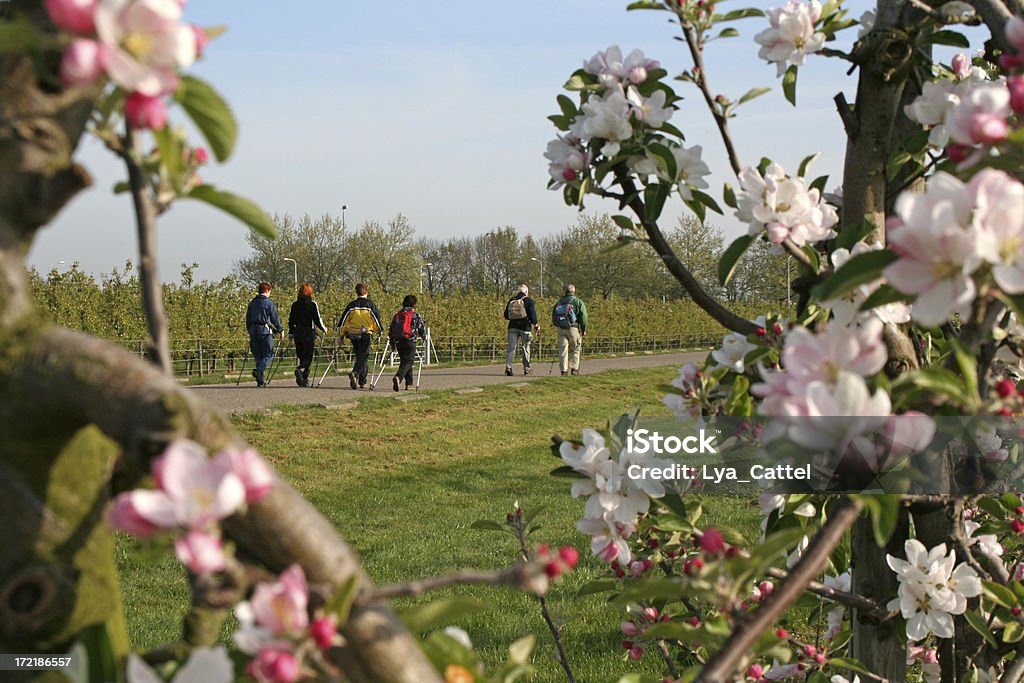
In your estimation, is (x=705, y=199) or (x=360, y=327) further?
(x=360, y=327)

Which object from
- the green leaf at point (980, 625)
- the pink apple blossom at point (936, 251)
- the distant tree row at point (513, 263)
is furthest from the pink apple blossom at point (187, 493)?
the distant tree row at point (513, 263)

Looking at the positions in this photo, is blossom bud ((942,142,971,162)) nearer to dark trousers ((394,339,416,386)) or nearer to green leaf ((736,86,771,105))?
green leaf ((736,86,771,105))

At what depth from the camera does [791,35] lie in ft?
7.30

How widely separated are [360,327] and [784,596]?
42.9 ft

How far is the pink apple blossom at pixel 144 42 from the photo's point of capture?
68 cm

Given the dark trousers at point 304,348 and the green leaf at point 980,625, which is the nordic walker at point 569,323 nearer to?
the dark trousers at point 304,348

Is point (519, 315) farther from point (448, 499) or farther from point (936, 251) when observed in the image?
point (936, 251)

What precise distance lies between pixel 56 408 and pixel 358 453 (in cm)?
860

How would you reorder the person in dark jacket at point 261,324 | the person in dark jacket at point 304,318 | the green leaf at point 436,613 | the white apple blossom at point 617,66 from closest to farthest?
the green leaf at point 436,613
the white apple blossom at point 617,66
the person in dark jacket at point 304,318
the person in dark jacket at point 261,324

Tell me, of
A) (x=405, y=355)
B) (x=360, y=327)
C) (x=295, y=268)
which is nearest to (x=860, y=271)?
(x=360, y=327)

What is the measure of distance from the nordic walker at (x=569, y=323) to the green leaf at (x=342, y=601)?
1632 cm

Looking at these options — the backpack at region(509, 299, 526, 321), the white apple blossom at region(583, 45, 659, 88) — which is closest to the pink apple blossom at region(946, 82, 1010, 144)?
the white apple blossom at region(583, 45, 659, 88)

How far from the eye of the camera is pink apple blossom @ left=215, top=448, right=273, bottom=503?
68 cm

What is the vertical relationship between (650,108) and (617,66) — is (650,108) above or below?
below
